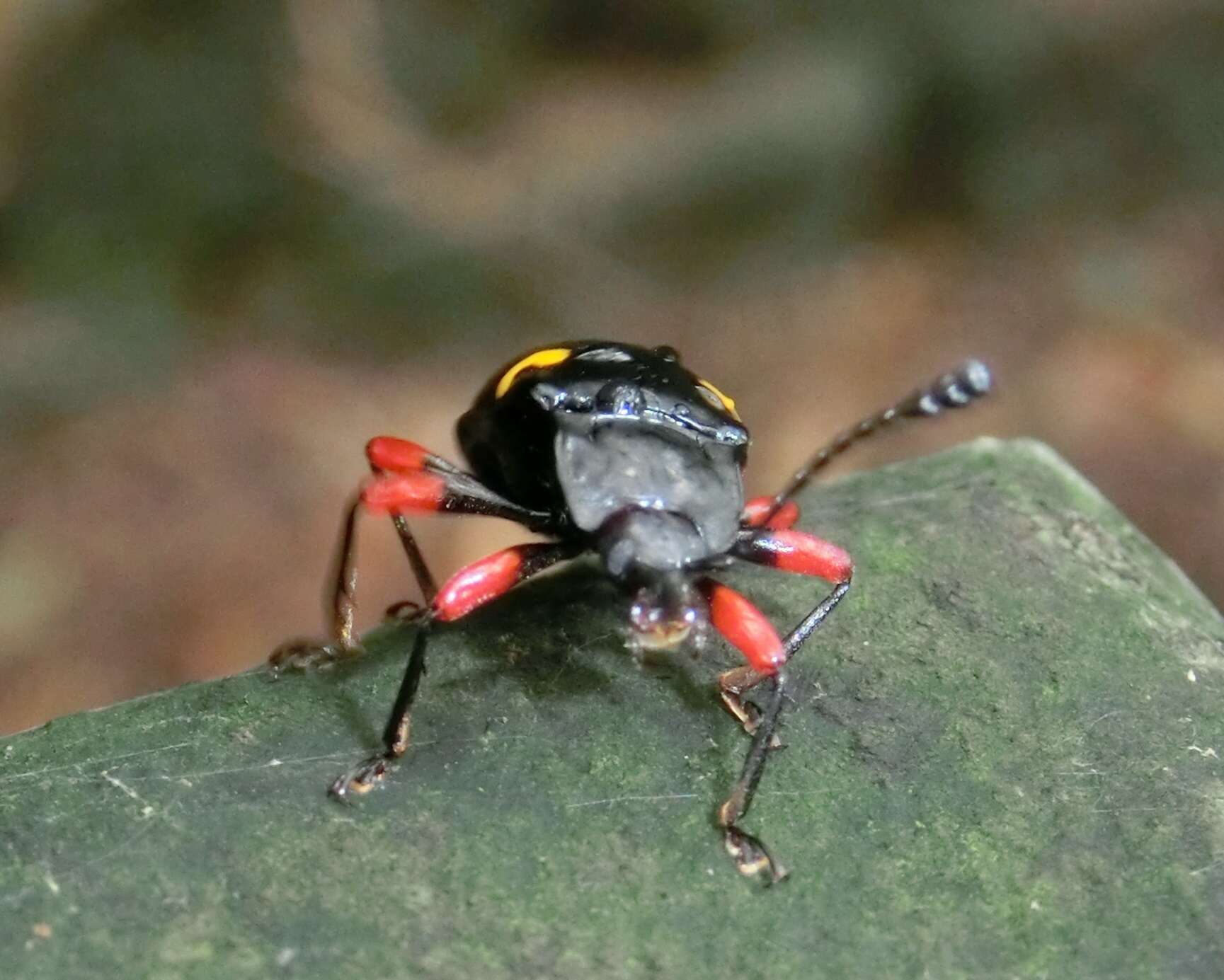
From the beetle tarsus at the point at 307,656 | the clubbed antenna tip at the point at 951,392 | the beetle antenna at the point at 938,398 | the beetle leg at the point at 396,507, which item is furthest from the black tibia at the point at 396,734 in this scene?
the clubbed antenna tip at the point at 951,392

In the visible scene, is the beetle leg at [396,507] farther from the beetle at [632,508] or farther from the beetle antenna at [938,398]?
the beetle antenna at [938,398]

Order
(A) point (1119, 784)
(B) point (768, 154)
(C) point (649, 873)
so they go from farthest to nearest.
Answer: (B) point (768, 154)
(A) point (1119, 784)
(C) point (649, 873)

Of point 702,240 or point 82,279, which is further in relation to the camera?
point 702,240

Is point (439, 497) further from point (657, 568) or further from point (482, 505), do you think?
point (657, 568)

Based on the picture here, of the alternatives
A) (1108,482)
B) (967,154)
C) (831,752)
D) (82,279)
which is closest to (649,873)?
(831,752)

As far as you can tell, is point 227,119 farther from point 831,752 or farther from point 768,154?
point 831,752

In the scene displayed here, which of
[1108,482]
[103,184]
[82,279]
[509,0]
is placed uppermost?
[509,0]

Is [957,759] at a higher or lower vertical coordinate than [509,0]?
lower

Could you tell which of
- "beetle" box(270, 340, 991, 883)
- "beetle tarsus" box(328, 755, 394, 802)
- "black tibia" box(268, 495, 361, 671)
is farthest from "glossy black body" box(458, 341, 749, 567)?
"beetle tarsus" box(328, 755, 394, 802)
